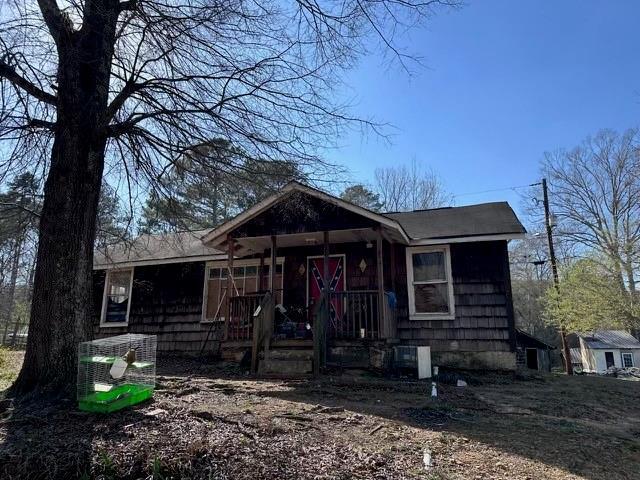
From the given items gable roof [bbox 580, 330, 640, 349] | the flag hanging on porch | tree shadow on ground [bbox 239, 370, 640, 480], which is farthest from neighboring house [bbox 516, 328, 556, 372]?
gable roof [bbox 580, 330, 640, 349]

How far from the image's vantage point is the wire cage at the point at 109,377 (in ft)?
13.3

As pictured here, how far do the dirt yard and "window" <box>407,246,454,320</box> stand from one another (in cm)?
368

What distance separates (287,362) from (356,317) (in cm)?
189

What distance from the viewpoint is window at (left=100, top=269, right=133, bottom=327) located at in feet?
40.5

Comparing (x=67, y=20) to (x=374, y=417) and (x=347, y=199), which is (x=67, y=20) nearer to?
(x=347, y=199)

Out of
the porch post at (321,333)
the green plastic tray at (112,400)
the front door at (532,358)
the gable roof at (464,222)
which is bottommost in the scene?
the front door at (532,358)

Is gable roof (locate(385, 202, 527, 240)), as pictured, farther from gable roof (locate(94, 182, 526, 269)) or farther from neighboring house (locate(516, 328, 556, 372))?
neighboring house (locate(516, 328, 556, 372))

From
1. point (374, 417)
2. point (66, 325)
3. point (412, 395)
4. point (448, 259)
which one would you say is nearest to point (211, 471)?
point (374, 417)

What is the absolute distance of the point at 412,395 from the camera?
6184 mm

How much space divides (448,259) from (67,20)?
7.92m

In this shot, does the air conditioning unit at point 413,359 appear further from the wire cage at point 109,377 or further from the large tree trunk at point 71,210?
the large tree trunk at point 71,210

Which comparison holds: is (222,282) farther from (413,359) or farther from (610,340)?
(610,340)

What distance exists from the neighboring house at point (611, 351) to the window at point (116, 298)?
127 feet

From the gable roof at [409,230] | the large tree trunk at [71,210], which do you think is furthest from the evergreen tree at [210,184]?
the large tree trunk at [71,210]
